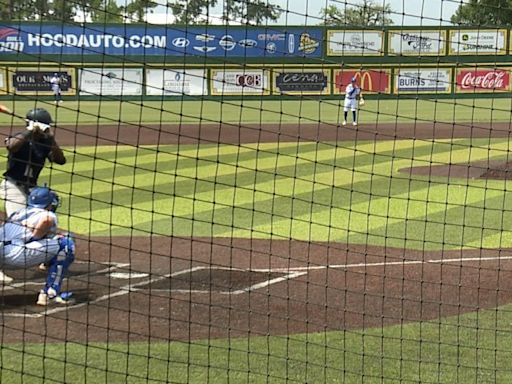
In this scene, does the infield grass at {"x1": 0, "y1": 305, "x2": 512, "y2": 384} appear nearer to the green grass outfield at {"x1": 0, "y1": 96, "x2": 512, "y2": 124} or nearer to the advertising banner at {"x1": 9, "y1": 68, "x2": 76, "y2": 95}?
the green grass outfield at {"x1": 0, "y1": 96, "x2": 512, "y2": 124}

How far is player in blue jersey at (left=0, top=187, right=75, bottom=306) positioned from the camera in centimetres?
709

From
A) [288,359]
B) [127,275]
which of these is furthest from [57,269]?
[288,359]

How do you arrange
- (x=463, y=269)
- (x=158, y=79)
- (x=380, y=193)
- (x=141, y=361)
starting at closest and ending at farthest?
(x=141, y=361)
(x=463, y=269)
(x=380, y=193)
(x=158, y=79)

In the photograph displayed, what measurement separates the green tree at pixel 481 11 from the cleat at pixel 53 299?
4270 millimetres

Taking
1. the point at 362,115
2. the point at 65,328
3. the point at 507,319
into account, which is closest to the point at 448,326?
the point at 507,319

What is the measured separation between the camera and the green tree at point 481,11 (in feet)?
23.1

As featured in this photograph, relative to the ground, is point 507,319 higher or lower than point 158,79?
lower

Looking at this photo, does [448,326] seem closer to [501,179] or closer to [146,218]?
[146,218]

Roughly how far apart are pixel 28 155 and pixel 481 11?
41.7ft

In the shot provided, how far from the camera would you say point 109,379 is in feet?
17.3

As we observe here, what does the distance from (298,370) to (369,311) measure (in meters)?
1.65

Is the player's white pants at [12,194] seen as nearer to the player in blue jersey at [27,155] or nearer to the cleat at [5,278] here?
the player in blue jersey at [27,155]

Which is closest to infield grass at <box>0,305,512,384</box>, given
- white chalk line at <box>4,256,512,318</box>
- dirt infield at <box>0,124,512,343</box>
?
dirt infield at <box>0,124,512,343</box>

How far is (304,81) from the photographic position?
3419cm
